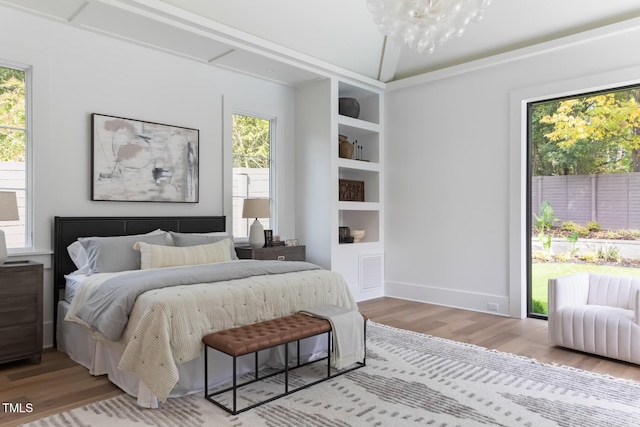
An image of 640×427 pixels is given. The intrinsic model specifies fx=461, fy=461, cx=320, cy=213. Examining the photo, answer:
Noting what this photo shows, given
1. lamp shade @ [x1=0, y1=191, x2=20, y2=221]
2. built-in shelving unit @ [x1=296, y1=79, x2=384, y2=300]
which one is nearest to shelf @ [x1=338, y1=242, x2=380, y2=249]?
built-in shelving unit @ [x1=296, y1=79, x2=384, y2=300]

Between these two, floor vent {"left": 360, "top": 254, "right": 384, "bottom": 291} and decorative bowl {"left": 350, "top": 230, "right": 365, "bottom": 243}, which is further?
decorative bowl {"left": 350, "top": 230, "right": 365, "bottom": 243}

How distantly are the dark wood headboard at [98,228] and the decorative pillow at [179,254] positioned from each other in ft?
1.85

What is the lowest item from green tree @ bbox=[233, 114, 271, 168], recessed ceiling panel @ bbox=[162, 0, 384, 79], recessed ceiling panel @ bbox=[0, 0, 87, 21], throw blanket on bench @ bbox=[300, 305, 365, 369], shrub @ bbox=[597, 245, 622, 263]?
throw blanket on bench @ bbox=[300, 305, 365, 369]

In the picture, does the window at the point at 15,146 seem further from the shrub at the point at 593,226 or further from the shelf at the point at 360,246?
the shrub at the point at 593,226

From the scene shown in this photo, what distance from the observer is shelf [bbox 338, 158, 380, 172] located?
5723 millimetres

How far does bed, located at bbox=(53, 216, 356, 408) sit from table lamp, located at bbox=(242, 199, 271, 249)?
1.97ft

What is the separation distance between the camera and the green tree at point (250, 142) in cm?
546

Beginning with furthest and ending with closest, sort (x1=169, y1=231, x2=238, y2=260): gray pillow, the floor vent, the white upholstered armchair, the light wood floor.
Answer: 1. the floor vent
2. (x1=169, y1=231, x2=238, y2=260): gray pillow
3. the white upholstered armchair
4. the light wood floor

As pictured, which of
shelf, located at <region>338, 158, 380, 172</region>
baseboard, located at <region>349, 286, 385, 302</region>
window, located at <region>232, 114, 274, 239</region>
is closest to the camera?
window, located at <region>232, 114, 274, 239</region>

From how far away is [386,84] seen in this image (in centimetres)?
612

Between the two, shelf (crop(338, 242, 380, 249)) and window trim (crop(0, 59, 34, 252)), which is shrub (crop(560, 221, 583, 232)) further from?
window trim (crop(0, 59, 34, 252))

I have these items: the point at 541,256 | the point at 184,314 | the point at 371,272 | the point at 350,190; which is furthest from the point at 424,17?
the point at 371,272

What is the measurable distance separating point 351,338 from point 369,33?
3611 millimetres

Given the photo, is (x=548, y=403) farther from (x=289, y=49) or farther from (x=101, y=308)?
(x=289, y=49)
